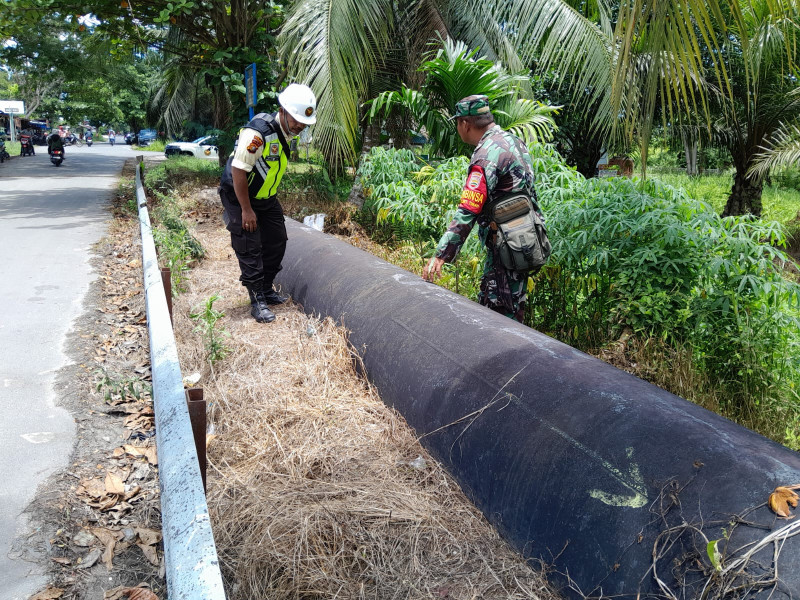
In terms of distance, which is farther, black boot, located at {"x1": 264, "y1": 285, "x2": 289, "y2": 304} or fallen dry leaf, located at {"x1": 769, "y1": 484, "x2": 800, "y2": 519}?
black boot, located at {"x1": 264, "y1": 285, "x2": 289, "y2": 304}

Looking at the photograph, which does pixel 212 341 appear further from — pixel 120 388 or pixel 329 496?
pixel 329 496

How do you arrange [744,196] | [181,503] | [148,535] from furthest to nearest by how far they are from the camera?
[744,196] → [148,535] → [181,503]

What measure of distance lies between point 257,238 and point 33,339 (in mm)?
1957

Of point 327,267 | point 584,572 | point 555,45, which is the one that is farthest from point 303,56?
point 584,572

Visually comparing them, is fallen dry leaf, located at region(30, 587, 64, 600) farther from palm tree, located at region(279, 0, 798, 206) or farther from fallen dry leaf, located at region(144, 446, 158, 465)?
palm tree, located at region(279, 0, 798, 206)

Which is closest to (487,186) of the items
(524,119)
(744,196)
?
(524,119)

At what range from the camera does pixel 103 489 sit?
3.23 meters

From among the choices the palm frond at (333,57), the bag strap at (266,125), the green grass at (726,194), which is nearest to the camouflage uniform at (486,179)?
the bag strap at (266,125)

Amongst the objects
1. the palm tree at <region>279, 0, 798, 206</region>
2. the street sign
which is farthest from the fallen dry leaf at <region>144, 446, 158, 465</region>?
the street sign

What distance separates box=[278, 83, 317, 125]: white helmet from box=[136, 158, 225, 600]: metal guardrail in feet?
8.33

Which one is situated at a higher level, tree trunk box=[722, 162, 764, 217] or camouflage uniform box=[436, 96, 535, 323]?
camouflage uniform box=[436, 96, 535, 323]

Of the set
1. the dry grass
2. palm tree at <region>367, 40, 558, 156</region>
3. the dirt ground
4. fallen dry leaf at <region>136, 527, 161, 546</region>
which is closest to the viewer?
the dry grass

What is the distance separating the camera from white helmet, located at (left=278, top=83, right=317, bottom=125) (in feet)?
16.0

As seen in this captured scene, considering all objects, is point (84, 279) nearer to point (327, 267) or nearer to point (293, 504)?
point (327, 267)
